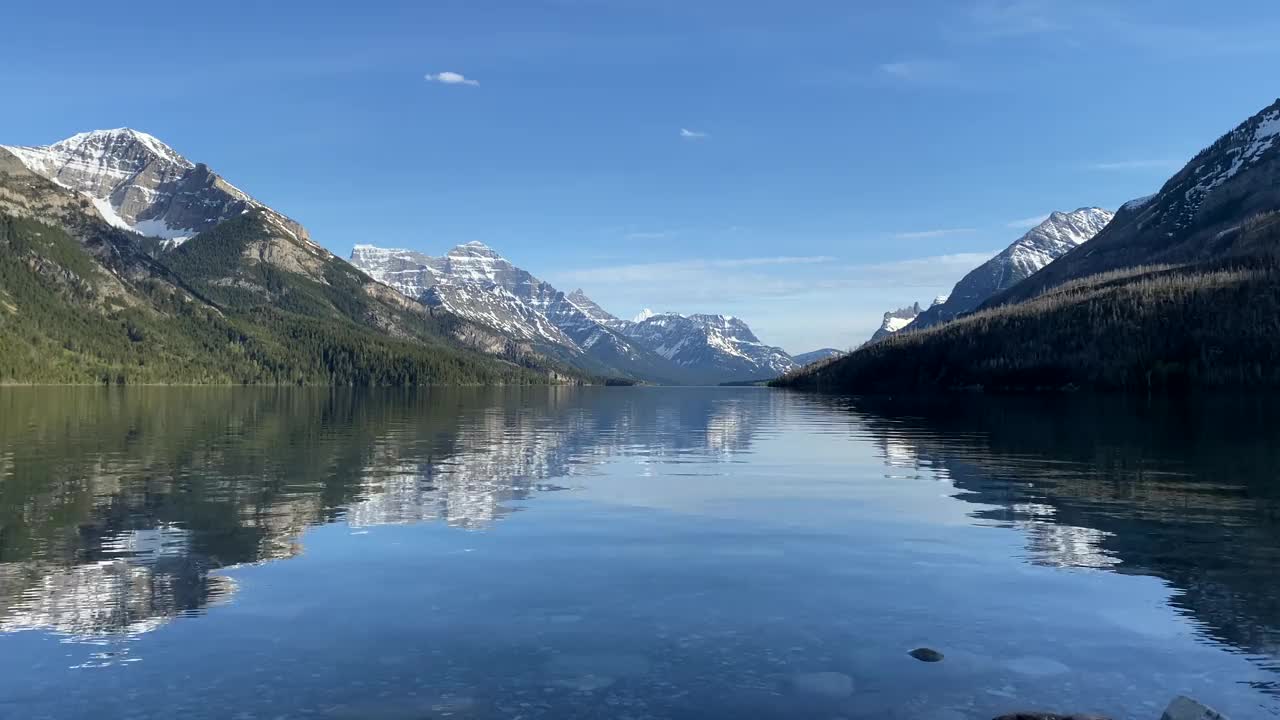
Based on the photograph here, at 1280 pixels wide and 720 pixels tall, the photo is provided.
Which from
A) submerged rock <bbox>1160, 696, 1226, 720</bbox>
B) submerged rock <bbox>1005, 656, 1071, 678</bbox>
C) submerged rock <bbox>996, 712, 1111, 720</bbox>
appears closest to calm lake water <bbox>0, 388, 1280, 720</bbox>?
submerged rock <bbox>1005, 656, 1071, 678</bbox>

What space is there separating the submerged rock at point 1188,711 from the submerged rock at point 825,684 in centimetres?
582

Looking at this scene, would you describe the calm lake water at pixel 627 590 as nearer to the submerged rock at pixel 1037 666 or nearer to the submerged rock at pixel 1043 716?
the submerged rock at pixel 1037 666

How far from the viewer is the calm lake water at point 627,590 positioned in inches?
720

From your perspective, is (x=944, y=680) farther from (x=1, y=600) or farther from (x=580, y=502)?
(x=580, y=502)

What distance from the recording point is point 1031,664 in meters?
20.2

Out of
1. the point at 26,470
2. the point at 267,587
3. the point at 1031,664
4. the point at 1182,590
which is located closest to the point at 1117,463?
the point at 1182,590

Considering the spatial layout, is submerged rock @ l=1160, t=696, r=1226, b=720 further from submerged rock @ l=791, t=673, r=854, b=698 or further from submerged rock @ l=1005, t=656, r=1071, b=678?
submerged rock @ l=791, t=673, r=854, b=698

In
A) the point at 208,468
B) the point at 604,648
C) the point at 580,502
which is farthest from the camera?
the point at 208,468

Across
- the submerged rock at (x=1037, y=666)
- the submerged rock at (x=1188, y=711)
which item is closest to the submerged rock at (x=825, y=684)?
the submerged rock at (x=1037, y=666)

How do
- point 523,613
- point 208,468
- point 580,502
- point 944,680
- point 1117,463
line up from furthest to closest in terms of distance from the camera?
point 1117,463
point 208,468
point 580,502
point 523,613
point 944,680

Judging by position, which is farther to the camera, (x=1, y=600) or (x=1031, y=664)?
(x=1, y=600)

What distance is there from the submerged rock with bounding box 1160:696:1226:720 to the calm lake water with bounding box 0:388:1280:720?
109 centimetres

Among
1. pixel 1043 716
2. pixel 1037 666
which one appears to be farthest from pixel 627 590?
pixel 1043 716

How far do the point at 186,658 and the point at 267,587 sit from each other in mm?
7110
